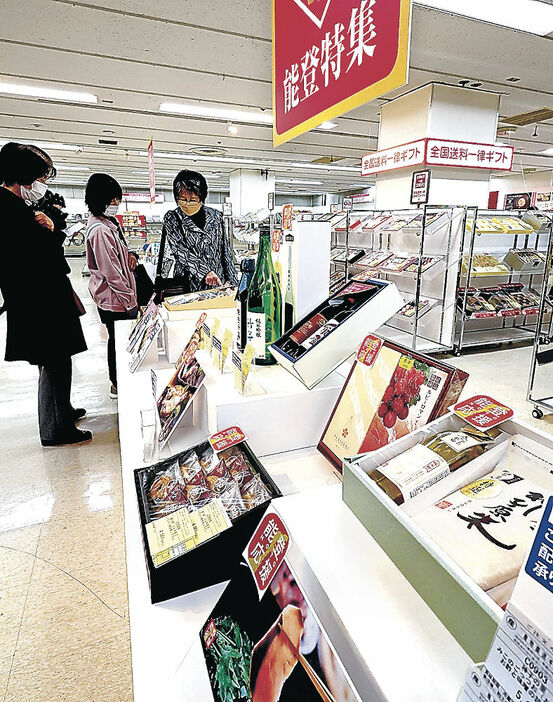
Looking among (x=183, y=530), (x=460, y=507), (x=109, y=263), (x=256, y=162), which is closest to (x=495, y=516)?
(x=460, y=507)

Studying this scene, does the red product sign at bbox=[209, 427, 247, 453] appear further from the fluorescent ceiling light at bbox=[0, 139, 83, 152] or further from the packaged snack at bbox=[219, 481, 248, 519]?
the fluorescent ceiling light at bbox=[0, 139, 83, 152]

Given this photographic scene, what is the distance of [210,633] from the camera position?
66cm

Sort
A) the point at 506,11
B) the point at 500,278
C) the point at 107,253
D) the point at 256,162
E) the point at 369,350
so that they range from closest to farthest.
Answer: the point at 369,350 < the point at 107,253 < the point at 506,11 < the point at 500,278 < the point at 256,162

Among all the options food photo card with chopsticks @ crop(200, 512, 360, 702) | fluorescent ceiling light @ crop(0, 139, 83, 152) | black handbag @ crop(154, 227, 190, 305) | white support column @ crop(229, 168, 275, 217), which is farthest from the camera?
white support column @ crop(229, 168, 275, 217)

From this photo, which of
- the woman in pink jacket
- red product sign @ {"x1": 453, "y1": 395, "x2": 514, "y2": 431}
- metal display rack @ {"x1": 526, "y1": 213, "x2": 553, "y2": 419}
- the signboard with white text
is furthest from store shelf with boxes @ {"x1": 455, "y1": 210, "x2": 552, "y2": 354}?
red product sign @ {"x1": 453, "y1": 395, "x2": 514, "y2": 431}

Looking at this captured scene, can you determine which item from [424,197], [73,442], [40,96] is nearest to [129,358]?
[73,442]

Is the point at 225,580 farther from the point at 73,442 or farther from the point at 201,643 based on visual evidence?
the point at 73,442

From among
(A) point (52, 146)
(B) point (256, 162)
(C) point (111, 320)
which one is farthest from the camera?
(B) point (256, 162)

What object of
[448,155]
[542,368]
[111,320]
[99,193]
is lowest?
[542,368]

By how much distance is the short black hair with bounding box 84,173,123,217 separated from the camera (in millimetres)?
2963

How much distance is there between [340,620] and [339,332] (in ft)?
2.30

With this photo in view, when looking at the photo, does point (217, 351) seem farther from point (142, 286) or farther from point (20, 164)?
point (142, 286)

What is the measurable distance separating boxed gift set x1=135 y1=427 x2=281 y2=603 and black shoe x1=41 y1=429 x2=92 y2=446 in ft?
7.06

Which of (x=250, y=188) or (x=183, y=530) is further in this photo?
(x=250, y=188)
